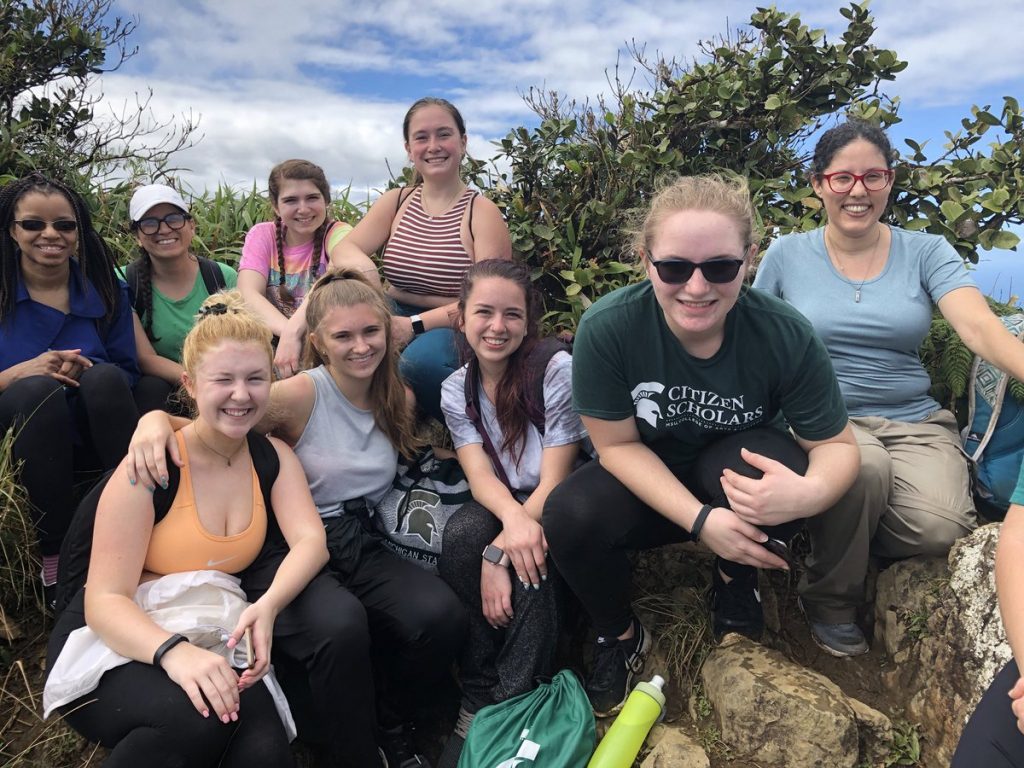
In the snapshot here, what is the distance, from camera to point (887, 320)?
334cm

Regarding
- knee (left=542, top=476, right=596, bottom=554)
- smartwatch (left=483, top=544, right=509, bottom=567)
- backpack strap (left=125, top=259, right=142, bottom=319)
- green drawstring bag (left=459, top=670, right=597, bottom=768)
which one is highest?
backpack strap (left=125, top=259, right=142, bottom=319)

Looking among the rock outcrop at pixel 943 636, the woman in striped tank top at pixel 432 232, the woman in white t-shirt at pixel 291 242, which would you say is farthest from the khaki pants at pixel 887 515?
the woman in white t-shirt at pixel 291 242

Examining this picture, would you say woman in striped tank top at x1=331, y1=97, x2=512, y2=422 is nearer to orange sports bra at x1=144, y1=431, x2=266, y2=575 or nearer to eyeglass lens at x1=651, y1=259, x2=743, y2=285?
orange sports bra at x1=144, y1=431, x2=266, y2=575

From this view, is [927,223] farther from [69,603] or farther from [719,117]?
[69,603]

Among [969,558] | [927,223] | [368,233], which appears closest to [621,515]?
[969,558]

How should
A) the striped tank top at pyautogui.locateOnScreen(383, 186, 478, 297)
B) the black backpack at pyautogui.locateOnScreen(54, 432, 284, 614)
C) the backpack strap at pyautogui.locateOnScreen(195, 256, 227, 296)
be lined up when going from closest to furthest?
the black backpack at pyautogui.locateOnScreen(54, 432, 284, 614), the striped tank top at pyautogui.locateOnScreen(383, 186, 478, 297), the backpack strap at pyautogui.locateOnScreen(195, 256, 227, 296)

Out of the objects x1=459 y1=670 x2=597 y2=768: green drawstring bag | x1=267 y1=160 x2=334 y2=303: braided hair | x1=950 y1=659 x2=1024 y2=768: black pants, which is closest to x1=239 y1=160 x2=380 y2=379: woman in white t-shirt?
x1=267 y1=160 x2=334 y2=303: braided hair

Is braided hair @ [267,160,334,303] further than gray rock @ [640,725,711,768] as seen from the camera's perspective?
Yes

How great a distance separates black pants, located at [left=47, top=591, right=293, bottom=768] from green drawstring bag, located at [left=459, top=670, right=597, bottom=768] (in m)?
0.74

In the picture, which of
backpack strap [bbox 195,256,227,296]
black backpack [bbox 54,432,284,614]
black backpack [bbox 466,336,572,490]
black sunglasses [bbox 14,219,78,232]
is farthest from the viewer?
backpack strap [bbox 195,256,227,296]

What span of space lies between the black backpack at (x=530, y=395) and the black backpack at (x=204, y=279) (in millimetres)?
1749

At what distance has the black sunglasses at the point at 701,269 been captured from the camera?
8.16 feet

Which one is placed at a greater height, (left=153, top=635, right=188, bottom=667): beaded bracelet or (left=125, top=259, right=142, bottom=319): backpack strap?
(left=125, top=259, right=142, bottom=319): backpack strap

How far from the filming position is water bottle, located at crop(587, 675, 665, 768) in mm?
2758
